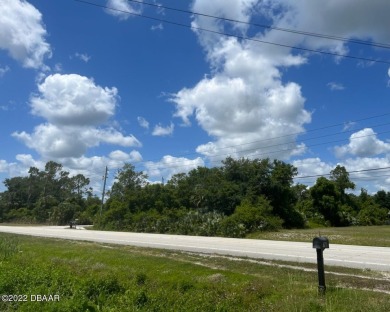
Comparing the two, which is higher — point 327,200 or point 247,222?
point 327,200

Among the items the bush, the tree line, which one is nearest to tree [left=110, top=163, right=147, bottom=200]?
the tree line

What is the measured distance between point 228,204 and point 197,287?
33.0 metres

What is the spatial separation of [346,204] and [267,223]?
116 ft

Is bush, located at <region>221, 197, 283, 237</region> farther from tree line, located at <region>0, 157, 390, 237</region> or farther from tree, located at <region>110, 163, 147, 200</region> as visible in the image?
tree, located at <region>110, 163, 147, 200</region>

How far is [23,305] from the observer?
7.70m

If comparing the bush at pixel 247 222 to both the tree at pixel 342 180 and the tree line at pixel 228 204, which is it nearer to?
the tree line at pixel 228 204

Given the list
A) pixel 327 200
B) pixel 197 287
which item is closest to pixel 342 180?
pixel 327 200

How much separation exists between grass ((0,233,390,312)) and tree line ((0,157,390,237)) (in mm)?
23244

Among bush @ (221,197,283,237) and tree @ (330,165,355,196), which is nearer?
bush @ (221,197,283,237)

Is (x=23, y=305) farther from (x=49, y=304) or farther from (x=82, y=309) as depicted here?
(x=82, y=309)

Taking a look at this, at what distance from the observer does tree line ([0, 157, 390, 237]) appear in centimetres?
3866

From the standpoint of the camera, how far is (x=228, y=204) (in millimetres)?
42281

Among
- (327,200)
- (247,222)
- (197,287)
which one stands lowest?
(197,287)

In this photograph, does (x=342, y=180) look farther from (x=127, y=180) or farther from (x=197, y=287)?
(x=197, y=287)
